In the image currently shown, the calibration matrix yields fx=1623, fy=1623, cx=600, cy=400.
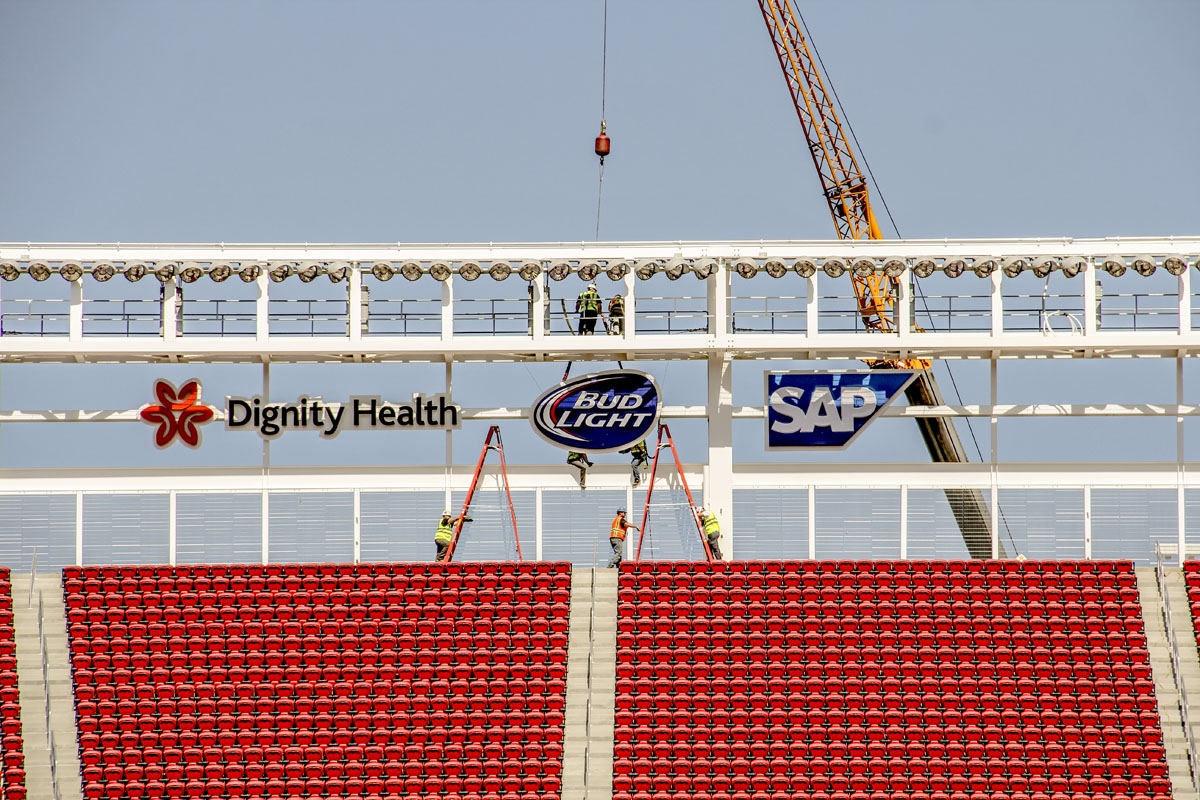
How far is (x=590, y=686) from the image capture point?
28547 mm

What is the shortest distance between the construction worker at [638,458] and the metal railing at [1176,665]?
32.4ft

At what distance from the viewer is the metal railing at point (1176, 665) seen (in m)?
27.3

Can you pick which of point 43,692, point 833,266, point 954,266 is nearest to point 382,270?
point 833,266

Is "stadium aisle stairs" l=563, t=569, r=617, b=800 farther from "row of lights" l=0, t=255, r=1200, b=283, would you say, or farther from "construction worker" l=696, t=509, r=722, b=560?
"row of lights" l=0, t=255, r=1200, b=283

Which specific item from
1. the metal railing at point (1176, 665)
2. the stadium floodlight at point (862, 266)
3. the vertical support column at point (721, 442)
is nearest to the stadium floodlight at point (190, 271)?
the vertical support column at point (721, 442)

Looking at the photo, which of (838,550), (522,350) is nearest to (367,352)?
(522,350)

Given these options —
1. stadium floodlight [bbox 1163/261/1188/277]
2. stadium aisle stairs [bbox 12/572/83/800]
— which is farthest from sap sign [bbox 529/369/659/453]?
stadium floodlight [bbox 1163/261/1188/277]

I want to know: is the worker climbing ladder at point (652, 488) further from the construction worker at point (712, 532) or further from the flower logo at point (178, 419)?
the flower logo at point (178, 419)

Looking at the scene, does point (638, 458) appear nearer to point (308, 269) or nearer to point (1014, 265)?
point (308, 269)

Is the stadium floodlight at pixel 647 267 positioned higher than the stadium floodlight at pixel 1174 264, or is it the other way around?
the stadium floodlight at pixel 1174 264

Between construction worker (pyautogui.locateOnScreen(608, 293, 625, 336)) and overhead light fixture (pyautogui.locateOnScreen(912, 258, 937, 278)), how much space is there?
18.7 feet

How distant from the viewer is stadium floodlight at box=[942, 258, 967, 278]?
31.3 m

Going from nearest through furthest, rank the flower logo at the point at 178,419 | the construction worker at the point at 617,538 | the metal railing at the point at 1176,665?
the metal railing at the point at 1176,665
the construction worker at the point at 617,538
the flower logo at the point at 178,419

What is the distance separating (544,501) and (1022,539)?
937cm
